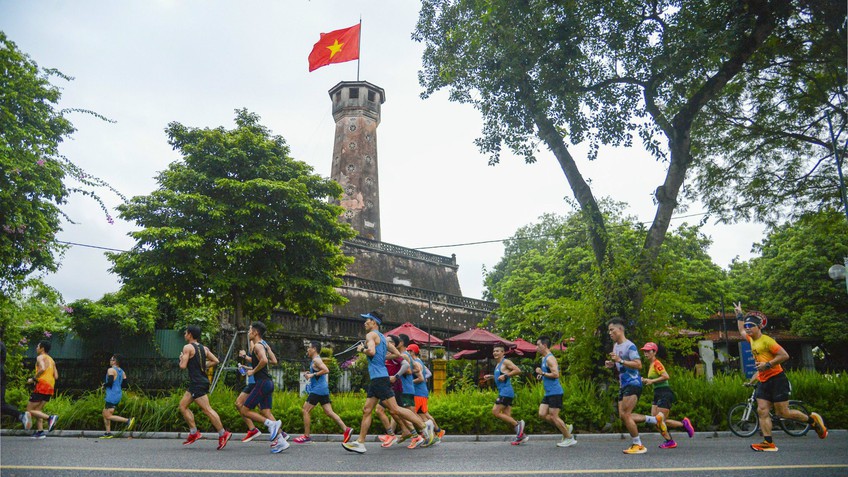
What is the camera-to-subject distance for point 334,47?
110 ft

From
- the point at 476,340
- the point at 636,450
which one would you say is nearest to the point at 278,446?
the point at 636,450

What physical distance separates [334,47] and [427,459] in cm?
2969

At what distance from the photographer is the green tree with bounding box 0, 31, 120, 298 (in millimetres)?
13312

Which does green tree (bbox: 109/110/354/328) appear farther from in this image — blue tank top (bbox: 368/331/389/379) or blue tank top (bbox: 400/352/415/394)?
blue tank top (bbox: 368/331/389/379)

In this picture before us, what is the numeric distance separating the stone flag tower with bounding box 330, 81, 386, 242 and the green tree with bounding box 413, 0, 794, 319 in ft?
81.9

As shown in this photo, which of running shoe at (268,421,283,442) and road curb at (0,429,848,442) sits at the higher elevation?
running shoe at (268,421,283,442)

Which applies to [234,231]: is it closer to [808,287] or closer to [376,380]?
[376,380]

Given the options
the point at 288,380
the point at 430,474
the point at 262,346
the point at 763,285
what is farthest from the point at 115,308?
the point at 763,285

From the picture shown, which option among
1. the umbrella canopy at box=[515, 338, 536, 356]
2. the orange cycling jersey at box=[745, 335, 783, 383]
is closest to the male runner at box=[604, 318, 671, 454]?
the orange cycling jersey at box=[745, 335, 783, 383]

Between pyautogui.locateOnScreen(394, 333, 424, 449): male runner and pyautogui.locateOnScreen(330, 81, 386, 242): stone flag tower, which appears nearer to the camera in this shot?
pyautogui.locateOnScreen(394, 333, 424, 449): male runner

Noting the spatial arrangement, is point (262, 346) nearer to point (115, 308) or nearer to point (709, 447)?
point (709, 447)

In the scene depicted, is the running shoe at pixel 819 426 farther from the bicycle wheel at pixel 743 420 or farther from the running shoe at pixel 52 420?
the running shoe at pixel 52 420

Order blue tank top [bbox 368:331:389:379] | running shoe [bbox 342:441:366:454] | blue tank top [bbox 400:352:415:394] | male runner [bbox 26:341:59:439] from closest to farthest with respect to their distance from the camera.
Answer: running shoe [bbox 342:441:366:454] < blue tank top [bbox 368:331:389:379] < blue tank top [bbox 400:352:415:394] < male runner [bbox 26:341:59:439]

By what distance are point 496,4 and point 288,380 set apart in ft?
42.0
